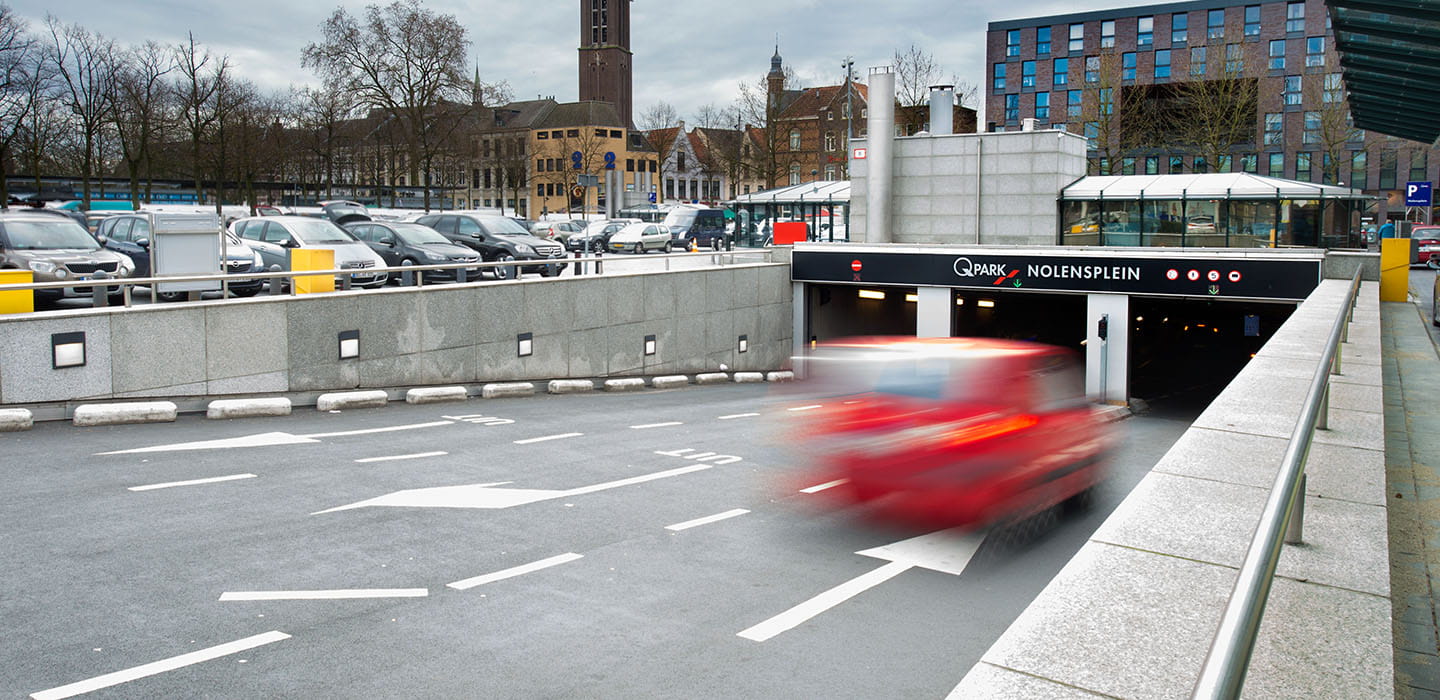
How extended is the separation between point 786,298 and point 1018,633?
92.6ft

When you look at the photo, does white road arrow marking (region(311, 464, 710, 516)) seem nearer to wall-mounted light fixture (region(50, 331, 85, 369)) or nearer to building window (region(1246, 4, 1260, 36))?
wall-mounted light fixture (region(50, 331, 85, 369))

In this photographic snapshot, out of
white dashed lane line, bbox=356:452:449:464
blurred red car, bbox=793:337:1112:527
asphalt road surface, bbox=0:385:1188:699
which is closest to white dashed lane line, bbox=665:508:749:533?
asphalt road surface, bbox=0:385:1188:699

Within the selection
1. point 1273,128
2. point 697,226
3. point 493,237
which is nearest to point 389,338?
point 493,237

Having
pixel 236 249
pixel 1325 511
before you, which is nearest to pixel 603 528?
pixel 1325 511

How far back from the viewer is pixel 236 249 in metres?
21.3

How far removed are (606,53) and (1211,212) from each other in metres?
118

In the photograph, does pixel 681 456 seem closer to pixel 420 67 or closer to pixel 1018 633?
pixel 1018 633

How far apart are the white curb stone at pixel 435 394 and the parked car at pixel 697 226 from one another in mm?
33031

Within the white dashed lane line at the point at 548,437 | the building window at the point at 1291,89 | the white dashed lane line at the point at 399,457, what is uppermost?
the building window at the point at 1291,89

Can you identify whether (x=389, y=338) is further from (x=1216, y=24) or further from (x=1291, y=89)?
(x=1291, y=89)

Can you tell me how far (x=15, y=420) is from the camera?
12148 mm

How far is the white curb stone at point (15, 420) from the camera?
476 inches

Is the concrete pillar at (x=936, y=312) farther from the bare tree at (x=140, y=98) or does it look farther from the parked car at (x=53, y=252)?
the bare tree at (x=140, y=98)

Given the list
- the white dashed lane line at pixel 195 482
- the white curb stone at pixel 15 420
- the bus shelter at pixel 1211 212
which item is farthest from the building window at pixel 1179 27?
the white curb stone at pixel 15 420
